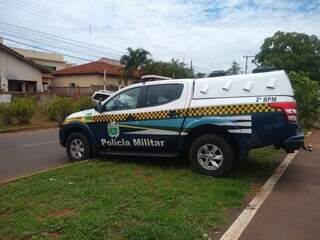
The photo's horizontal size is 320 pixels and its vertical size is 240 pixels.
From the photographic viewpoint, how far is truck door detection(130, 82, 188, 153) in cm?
845

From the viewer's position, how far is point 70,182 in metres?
7.38

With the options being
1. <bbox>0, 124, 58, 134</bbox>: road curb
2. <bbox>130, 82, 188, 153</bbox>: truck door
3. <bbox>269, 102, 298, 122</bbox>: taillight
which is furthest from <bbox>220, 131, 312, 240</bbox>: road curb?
<bbox>0, 124, 58, 134</bbox>: road curb

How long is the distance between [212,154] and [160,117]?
4.06ft

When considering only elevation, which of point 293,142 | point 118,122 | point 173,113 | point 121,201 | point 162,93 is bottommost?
point 121,201

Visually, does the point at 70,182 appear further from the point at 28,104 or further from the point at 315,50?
the point at 315,50

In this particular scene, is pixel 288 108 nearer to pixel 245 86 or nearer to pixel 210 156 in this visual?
pixel 245 86

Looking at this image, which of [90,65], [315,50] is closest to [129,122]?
[90,65]

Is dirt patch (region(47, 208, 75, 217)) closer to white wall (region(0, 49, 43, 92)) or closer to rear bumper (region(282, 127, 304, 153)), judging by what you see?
rear bumper (region(282, 127, 304, 153))

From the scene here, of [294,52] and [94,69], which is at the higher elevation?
[294,52]

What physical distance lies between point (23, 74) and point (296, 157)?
100 ft

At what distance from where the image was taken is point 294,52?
6144cm

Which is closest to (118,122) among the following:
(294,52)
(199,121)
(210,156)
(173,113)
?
(173,113)

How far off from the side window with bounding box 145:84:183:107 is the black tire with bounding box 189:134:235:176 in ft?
3.22

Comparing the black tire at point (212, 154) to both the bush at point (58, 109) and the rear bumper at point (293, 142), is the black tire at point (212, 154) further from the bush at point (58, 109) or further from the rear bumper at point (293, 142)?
the bush at point (58, 109)
